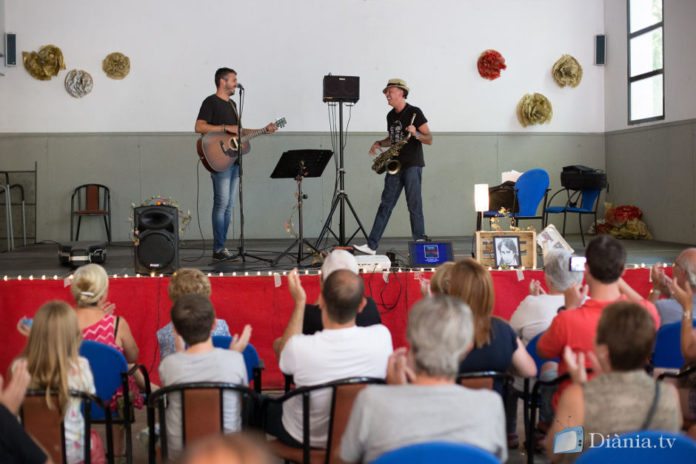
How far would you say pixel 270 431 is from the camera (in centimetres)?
260

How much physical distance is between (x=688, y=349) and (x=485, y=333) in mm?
803

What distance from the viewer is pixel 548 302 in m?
3.19

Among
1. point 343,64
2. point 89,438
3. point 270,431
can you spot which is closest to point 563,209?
point 343,64

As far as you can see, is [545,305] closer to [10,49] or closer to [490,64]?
[490,64]

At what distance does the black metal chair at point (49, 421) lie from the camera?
2.13 metres

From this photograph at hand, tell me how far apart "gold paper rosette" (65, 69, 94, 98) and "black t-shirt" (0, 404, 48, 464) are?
8.37m

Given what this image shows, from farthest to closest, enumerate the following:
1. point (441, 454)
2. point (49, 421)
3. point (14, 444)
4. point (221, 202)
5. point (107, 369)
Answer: point (221, 202) → point (107, 369) → point (49, 421) → point (14, 444) → point (441, 454)

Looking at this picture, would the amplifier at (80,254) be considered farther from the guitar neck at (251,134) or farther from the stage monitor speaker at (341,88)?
the stage monitor speaker at (341,88)

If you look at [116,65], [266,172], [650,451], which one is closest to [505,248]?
[650,451]

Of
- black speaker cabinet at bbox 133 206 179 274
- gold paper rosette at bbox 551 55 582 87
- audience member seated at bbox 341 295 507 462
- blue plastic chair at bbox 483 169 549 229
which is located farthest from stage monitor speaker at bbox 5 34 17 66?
audience member seated at bbox 341 295 507 462

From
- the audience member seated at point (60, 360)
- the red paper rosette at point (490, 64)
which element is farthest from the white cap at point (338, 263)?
the red paper rosette at point (490, 64)

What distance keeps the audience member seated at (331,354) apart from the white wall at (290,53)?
741 cm

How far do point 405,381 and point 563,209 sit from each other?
6.70 metres

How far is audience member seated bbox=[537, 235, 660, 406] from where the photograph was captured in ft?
8.15
